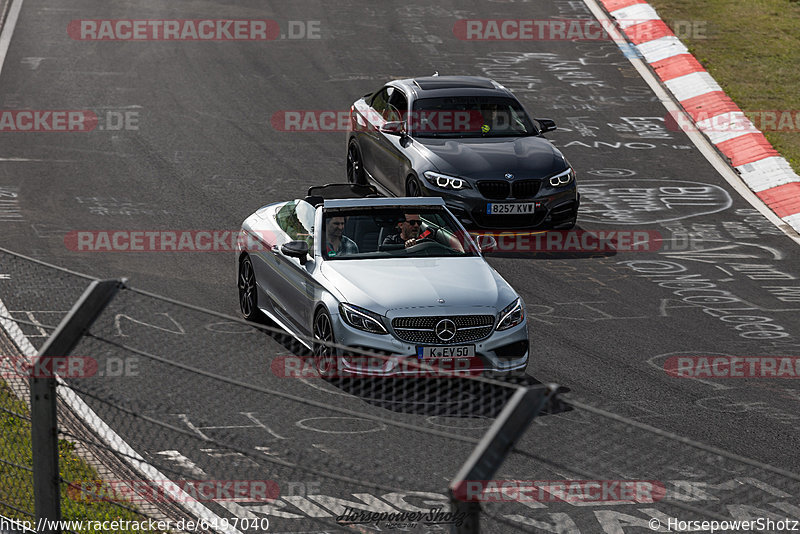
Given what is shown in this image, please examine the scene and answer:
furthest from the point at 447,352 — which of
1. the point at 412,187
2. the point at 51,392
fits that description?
the point at 412,187

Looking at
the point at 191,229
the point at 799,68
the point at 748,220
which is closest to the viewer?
the point at 191,229

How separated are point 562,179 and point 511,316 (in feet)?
16.8

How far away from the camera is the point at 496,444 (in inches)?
153

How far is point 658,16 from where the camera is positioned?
24203mm

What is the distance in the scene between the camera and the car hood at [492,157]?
560 inches

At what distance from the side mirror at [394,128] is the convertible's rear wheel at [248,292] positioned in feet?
13.5

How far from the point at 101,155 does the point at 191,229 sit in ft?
12.9

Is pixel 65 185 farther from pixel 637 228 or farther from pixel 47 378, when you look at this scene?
pixel 47 378

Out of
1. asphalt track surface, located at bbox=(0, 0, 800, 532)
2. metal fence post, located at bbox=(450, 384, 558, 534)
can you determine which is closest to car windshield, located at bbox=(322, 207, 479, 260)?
asphalt track surface, located at bbox=(0, 0, 800, 532)

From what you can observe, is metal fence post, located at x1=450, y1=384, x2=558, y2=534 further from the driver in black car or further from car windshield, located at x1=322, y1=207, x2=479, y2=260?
the driver in black car

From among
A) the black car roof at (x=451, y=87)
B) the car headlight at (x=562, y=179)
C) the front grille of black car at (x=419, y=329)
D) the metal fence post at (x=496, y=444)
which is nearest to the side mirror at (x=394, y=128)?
the black car roof at (x=451, y=87)

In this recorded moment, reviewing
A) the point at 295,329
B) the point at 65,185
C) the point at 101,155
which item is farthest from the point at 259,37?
the point at 295,329

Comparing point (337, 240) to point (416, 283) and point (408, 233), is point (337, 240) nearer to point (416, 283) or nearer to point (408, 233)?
point (408, 233)

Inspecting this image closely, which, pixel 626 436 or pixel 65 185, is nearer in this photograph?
pixel 626 436
